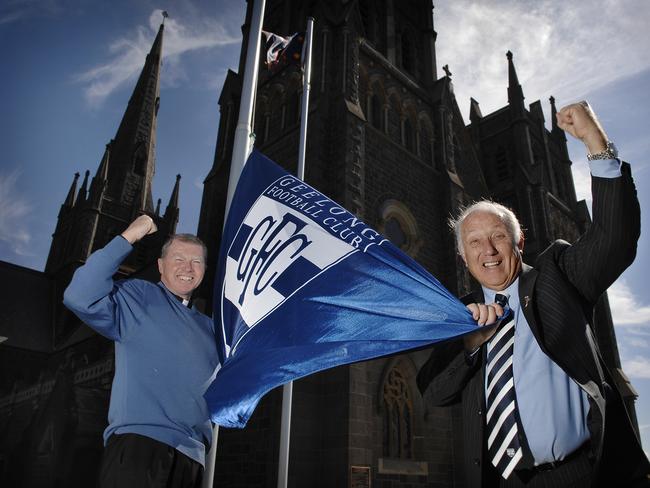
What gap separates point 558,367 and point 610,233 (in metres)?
0.52

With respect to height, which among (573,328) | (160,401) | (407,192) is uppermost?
(407,192)

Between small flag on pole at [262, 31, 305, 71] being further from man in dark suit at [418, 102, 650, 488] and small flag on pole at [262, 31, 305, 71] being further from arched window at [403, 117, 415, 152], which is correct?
man in dark suit at [418, 102, 650, 488]

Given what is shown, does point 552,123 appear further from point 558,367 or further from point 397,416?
point 558,367

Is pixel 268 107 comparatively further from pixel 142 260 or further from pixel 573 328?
pixel 142 260

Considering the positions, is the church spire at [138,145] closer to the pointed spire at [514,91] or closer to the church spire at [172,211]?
the church spire at [172,211]

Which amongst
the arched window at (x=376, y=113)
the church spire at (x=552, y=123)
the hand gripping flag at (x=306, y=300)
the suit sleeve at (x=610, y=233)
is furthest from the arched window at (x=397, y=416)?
the church spire at (x=552, y=123)

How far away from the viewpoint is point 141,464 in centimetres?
172

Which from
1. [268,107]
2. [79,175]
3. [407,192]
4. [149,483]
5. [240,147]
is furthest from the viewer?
[79,175]

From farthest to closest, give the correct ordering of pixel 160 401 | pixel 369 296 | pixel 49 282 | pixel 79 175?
pixel 79 175
pixel 49 282
pixel 369 296
pixel 160 401

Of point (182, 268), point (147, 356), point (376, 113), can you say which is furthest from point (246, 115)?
point (376, 113)

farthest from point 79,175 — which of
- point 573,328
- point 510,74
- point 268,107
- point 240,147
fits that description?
point 573,328

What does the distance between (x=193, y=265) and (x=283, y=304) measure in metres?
0.49

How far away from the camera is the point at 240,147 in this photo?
413 cm

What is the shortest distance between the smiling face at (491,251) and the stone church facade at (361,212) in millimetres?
7503
